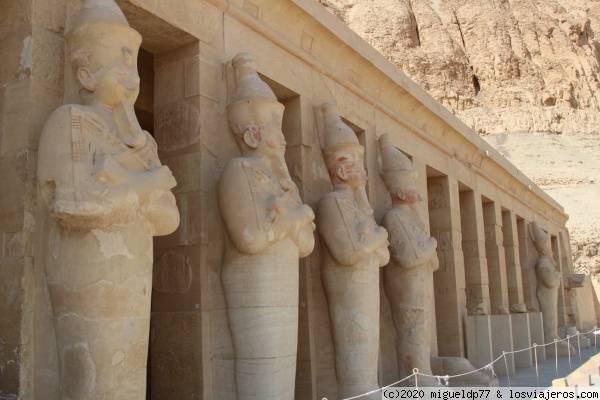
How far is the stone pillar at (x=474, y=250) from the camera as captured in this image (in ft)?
35.8

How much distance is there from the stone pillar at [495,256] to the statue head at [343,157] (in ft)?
21.2

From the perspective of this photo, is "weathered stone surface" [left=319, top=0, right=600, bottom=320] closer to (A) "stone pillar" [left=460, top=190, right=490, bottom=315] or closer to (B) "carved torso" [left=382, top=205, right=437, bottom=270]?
(A) "stone pillar" [left=460, top=190, right=490, bottom=315]

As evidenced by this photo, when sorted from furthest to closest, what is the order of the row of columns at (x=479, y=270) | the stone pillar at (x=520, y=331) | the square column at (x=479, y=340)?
the stone pillar at (x=520, y=331), the row of columns at (x=479, y=270), the square column at (x=479, y=340)

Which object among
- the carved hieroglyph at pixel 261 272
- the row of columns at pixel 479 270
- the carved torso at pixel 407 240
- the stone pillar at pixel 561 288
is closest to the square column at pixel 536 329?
the row of columns at pixel 479 270

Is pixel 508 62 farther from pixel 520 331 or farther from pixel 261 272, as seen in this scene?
pixel 261 272

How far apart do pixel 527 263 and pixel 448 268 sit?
16.9ft

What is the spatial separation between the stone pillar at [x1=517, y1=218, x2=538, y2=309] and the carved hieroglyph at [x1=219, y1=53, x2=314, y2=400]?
10.3m

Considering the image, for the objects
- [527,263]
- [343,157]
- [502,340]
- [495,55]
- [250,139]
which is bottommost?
[502,340]

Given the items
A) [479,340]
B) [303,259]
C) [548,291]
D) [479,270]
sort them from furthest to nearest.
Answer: [548,291] < [479,270] < [479,340] < [303,259]

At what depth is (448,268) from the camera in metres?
9.71

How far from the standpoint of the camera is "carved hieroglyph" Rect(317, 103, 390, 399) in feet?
19.0

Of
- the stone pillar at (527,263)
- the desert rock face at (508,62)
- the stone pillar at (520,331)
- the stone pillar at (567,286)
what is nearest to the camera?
the stone pillar at (520,331)

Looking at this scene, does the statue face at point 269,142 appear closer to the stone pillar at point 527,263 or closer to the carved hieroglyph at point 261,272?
the carved hieroglyph at point 261,272

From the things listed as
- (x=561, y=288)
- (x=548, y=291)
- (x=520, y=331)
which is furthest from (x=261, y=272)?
(x=561, y=288)
